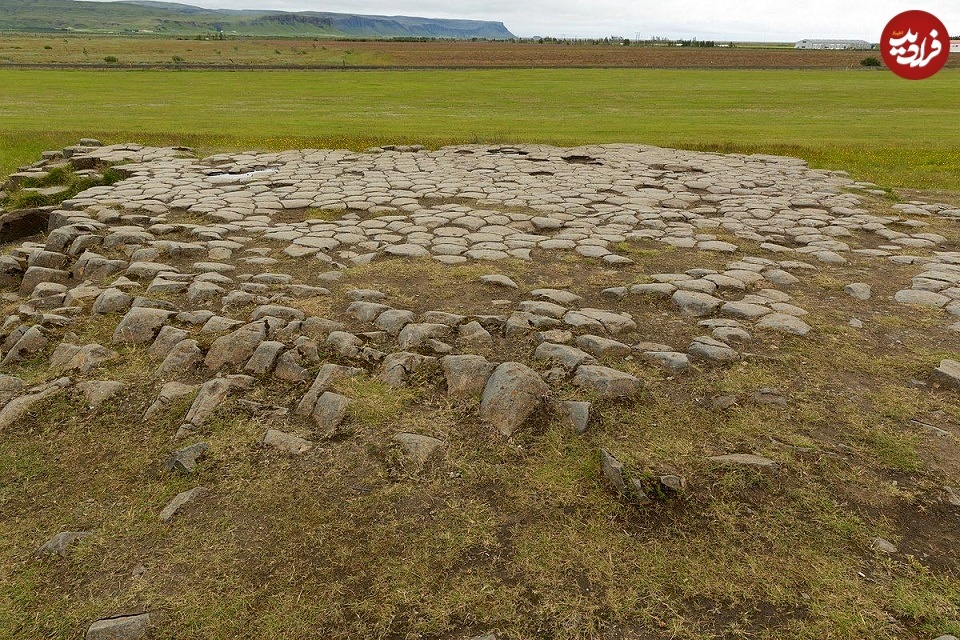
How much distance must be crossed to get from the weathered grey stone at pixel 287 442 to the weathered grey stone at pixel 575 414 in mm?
1338

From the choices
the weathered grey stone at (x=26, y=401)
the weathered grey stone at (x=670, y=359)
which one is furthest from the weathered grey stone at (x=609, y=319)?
the weathered grey stone at (x=26, y=401)

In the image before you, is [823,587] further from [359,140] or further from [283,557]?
[359,140]

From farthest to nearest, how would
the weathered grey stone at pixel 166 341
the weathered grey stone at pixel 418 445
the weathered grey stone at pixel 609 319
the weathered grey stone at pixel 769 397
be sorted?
1. the weathered grey stone at pixel 609 319
2. the weathered grey stone at pixel 166 341
3. the weathered grey stone at pixel 769 397
4. the weathered grey stone at pixel 418 445

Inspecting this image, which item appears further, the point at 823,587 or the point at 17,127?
the point at 17,127

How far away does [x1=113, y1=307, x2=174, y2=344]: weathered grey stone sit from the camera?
13.9 ft

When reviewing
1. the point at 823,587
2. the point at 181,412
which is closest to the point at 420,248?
the point at 181,412

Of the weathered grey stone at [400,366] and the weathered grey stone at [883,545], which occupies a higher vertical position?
the weathered grey stone at [883,545]

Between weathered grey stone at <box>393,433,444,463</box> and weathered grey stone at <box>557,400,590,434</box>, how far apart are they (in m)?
0.67

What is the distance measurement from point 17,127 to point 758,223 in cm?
1678

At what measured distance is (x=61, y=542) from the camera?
2650 mm

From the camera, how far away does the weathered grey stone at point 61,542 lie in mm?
2619

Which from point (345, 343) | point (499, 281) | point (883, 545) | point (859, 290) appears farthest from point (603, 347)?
point (859, 290)

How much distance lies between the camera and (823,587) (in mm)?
2273

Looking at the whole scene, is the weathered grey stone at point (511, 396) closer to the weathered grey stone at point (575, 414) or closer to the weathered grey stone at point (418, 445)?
the weathered grey stone at point (575, 414)
